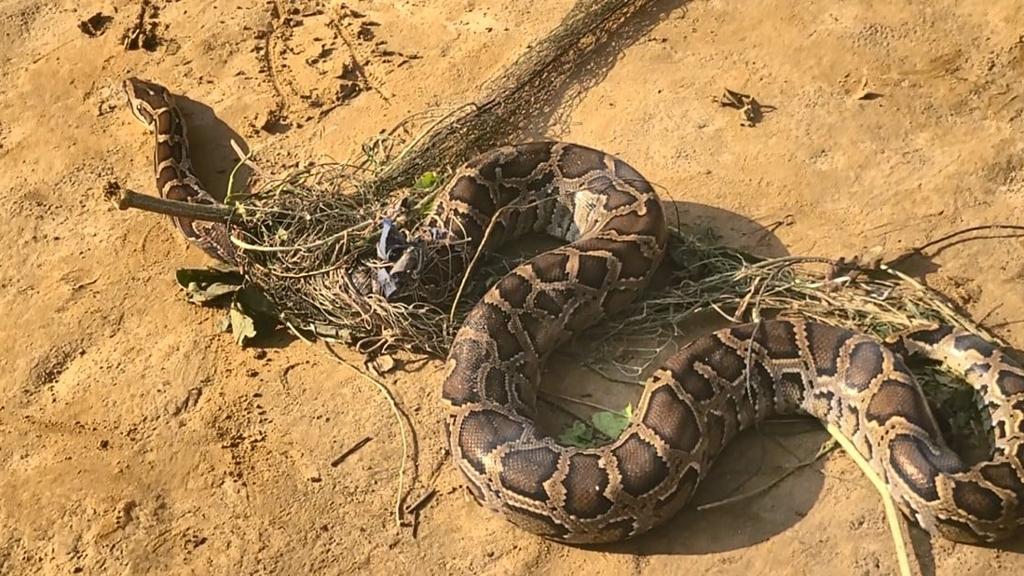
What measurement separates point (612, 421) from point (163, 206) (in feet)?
12.1

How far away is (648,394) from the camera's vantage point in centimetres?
754

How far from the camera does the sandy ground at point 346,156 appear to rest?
733 cm

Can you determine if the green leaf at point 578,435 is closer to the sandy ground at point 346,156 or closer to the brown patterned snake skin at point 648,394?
the brown patterned snake skin at point 648,394

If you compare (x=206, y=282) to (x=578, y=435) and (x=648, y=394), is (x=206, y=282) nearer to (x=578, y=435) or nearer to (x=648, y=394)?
(x=578, y=435)

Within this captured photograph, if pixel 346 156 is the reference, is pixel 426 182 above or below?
below

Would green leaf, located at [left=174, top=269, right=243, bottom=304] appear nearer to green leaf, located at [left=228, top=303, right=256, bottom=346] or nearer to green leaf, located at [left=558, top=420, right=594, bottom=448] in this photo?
green leaf, located at [left=228, top=303, right=256, bottom=346]

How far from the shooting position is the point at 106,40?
38.7 feet

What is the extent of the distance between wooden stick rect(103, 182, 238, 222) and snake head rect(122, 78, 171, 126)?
7.57 ft

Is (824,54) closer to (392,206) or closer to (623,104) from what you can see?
(623,104)

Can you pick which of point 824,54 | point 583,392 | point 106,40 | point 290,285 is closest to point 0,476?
point 290,285

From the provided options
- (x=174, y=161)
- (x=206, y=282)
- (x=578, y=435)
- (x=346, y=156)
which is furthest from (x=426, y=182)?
(x=578, y=435)

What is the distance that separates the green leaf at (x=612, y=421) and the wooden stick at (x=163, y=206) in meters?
3.42

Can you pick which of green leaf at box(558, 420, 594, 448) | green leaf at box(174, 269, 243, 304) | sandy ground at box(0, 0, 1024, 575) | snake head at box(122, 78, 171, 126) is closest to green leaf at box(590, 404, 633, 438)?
green leaf at box(558, 420, 594, 448)

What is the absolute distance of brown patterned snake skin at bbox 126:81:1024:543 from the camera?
22.7 ft
